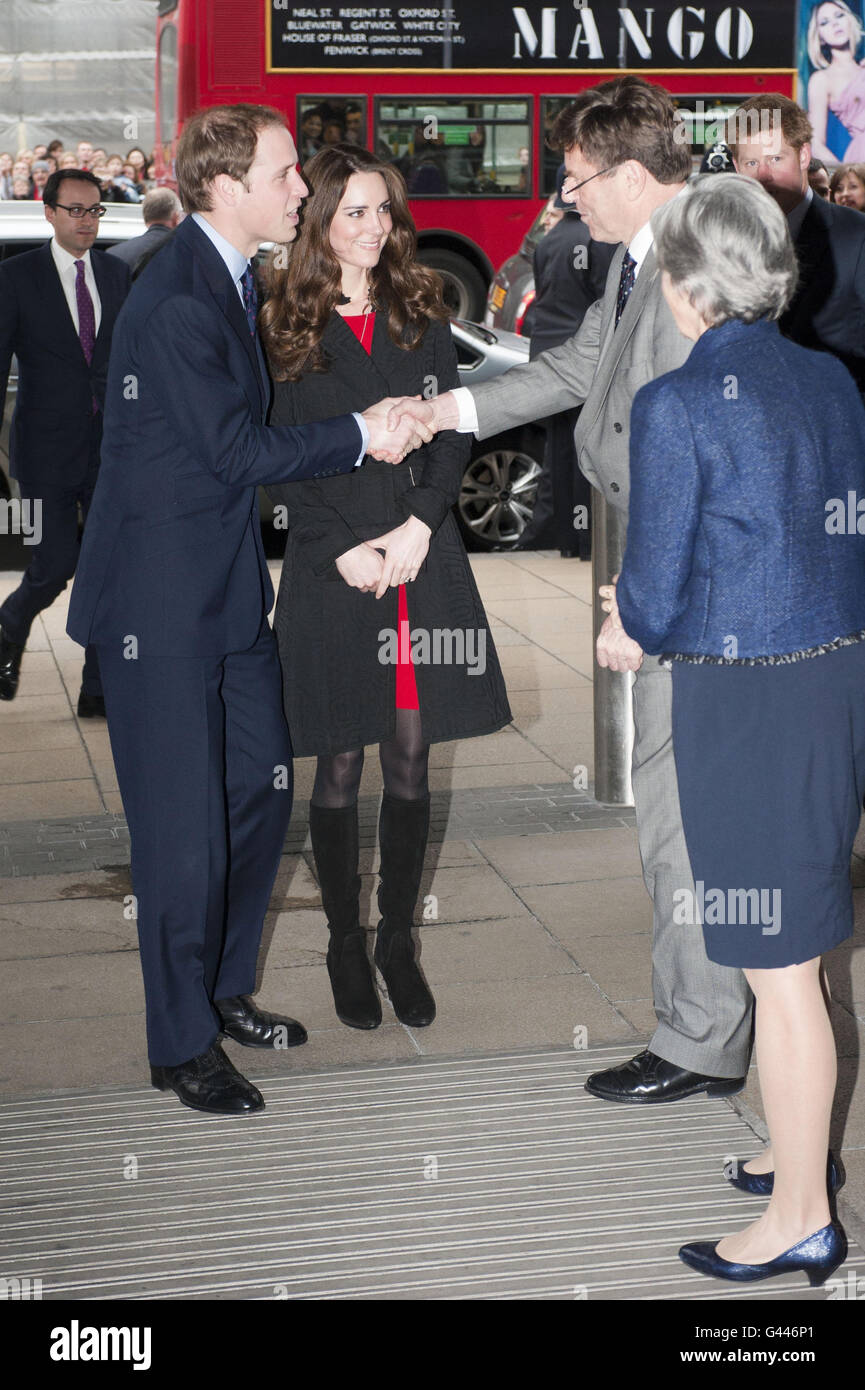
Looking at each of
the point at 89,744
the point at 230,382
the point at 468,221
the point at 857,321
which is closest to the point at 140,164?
the point at 468,221

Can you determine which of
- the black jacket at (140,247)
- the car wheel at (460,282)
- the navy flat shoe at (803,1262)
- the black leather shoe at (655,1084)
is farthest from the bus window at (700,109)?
the navy flat shoe at (803,1262)

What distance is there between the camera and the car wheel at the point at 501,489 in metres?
10.8

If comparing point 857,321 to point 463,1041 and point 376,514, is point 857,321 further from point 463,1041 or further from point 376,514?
point 463,1041

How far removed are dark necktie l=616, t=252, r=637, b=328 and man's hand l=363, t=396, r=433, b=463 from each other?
51 centimetres

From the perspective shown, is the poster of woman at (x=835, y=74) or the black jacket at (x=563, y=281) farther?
the poster of woman at (x=835, y=74)

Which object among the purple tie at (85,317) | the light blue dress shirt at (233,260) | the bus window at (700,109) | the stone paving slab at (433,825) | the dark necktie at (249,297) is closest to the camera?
the light blue dress shirt at (233,260)

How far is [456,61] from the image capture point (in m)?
15.8

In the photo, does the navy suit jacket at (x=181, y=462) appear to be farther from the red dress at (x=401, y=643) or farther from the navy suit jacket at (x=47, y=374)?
the navy suit jacket at (x=47, y=374)

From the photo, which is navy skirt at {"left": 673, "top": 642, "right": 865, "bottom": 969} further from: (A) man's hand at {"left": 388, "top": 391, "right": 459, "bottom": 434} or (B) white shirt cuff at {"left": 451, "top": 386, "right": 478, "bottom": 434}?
(B) white shirt cuff at {"left": 451, "top": 386, "right": 478, "bottom": 434}

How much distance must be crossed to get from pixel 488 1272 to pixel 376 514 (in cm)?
174

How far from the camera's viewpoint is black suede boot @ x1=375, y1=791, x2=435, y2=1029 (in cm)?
410

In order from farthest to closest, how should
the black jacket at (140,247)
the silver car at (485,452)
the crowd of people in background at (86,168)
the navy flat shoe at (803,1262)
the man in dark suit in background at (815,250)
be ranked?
the crowd of people in background at (86,168) → the silver car at (485,452) → the black jacket at (140,247) → the man in dark suit in background at (815,250) → the navy flat shoe at (803,1262)

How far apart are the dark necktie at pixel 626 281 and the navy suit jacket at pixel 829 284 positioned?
1598 mm

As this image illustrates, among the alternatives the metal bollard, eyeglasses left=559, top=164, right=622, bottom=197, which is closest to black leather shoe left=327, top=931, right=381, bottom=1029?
eyeglasses left=559, top=164, right=622, bottom=197
